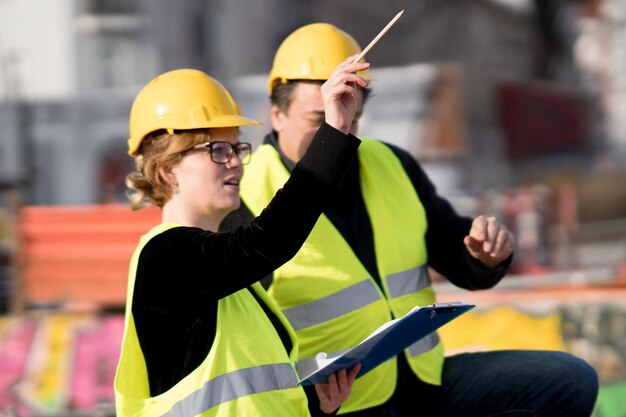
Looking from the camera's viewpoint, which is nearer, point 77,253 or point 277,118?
point 277,118

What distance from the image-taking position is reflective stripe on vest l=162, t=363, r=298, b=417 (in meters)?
3.02

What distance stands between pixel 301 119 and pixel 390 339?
941 mm

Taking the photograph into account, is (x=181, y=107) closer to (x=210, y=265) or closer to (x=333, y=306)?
(x=210, y=265)

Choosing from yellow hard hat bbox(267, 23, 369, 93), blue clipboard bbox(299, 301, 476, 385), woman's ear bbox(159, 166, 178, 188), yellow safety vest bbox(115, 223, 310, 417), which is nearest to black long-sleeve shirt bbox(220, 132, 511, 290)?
yellow hard hat bbox(267, 23, 369, 93)

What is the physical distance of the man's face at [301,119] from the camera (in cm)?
393

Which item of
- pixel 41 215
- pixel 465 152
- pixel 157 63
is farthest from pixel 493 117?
pixel 41 215

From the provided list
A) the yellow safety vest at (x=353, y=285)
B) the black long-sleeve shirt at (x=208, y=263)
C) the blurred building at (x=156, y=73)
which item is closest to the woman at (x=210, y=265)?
the black long-sleeve shirt at (x=208, y=263)

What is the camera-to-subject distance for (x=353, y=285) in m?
3.82

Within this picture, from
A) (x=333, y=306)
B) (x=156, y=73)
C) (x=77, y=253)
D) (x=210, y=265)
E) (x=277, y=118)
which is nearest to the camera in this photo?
(x=210, y=265)

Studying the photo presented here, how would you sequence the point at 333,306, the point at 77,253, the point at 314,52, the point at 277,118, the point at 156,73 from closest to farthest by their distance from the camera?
1. the point at 333,306
2. the point at 314,52
3. the point at 277,118
4. the point at 77,253
5. the point at 156,73

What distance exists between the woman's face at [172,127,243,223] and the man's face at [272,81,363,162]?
740 millimetres

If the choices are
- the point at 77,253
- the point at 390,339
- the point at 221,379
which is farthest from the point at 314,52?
the point at 77,253

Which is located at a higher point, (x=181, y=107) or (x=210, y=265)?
(x=181, y=107)

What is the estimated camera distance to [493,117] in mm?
27859
